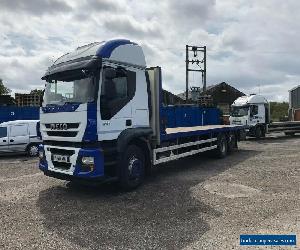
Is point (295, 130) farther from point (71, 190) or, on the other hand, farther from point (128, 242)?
point (128, 242)

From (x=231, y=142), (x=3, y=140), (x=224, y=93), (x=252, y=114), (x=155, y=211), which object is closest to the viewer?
(x=155, y=211)

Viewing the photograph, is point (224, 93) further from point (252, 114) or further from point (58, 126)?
point (58, 126)

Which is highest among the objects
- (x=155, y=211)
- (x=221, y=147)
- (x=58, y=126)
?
(x=58, y=126)

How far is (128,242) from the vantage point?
4871mm

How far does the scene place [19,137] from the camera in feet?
47.1

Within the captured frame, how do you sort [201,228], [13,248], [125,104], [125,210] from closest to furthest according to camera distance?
[13,248] < [201,228] < [125,210] < [125,104]

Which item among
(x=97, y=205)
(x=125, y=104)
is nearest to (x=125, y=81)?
(x=125, y=104)

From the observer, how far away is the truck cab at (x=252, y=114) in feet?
70.5

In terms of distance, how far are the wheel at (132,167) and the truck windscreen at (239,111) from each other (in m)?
15.0

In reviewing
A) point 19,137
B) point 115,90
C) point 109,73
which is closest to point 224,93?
point 19,137

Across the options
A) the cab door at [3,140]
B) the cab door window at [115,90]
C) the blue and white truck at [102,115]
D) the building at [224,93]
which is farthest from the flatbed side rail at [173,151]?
the building at [224,93]

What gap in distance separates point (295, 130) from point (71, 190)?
69.5ft

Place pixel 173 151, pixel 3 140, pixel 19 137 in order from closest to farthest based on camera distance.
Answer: pixel 173 151
pixel 3 140
pixel 19 137

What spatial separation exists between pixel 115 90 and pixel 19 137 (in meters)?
8.81
